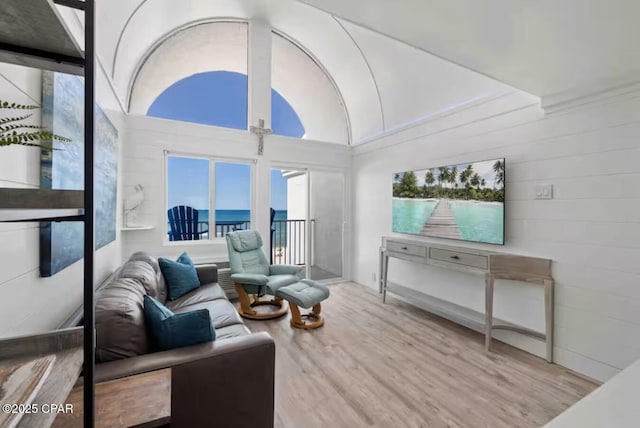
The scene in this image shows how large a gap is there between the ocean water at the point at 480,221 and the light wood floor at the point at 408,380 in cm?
105

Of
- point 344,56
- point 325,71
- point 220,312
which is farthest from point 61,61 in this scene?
point 325,71

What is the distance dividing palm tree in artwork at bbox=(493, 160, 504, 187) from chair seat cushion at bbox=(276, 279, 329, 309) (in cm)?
211

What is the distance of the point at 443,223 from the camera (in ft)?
10.8

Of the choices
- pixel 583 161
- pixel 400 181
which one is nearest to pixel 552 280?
pixel 583 161

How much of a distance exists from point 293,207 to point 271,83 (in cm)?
261

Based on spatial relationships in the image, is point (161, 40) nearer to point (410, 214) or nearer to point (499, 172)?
point (410, 214)

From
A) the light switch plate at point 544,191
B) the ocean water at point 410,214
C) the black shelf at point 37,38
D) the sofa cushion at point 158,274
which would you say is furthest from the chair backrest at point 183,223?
the light switch plate at point 544,191

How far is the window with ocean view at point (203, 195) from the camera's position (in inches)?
152

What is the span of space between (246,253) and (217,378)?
8.13ft

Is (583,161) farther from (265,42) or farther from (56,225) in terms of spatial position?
(265,42)

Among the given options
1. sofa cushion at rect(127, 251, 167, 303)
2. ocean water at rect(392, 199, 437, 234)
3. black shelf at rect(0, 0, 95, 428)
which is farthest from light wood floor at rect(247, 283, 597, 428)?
black shelf at rect(0, 0, 95, 428)

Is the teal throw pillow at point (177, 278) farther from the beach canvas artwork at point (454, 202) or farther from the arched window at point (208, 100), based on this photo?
the beach canvas artwork at point (454, 202)

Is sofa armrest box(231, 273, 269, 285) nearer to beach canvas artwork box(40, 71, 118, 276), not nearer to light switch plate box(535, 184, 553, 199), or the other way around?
beach canvas artwork box(40, 71, 118, 276)

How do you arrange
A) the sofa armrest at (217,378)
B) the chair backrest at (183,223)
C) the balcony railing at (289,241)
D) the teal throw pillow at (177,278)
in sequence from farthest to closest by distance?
the balcony railing at (289,241), the chair backrest at (183,223), the teal throw pillow at (177,278), the sofa armrest at (217,378)
